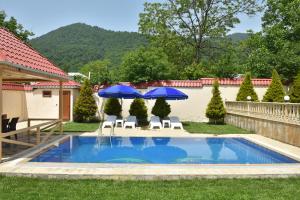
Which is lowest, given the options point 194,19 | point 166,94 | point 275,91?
point 166,94

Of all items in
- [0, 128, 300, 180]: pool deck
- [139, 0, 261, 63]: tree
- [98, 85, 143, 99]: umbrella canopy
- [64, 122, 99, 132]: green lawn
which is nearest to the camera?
[0, 128, 300, 180]: pool deck

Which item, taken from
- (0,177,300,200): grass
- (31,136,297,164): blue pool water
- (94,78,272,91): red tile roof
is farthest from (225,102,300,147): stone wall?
(0,177,300,200): grass

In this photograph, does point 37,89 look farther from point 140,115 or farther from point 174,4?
point 174,4

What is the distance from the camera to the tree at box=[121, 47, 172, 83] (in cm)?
2561

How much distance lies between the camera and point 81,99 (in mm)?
24984

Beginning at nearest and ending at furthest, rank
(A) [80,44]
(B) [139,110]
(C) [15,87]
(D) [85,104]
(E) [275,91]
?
(E) [275,91] < (D) [85,104] < (B) [139,110] < (C) [15,87] < (A) [80,44]

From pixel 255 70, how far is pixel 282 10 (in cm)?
635

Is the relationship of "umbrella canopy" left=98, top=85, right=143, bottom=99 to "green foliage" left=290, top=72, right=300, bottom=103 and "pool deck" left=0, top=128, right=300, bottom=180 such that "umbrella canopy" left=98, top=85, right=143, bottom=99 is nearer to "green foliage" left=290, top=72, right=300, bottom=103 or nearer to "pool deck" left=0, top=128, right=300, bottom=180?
"green foliage" left=290, top=72, right=300, bottom=103

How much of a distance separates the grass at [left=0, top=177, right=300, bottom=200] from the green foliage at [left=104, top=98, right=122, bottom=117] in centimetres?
1666

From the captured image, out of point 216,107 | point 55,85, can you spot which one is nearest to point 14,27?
point 55,85

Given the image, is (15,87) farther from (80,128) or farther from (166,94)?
(166,94)

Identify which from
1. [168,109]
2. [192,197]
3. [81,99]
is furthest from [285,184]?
[81,99]

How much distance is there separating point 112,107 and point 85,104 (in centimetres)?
183

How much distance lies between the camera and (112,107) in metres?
25.3
